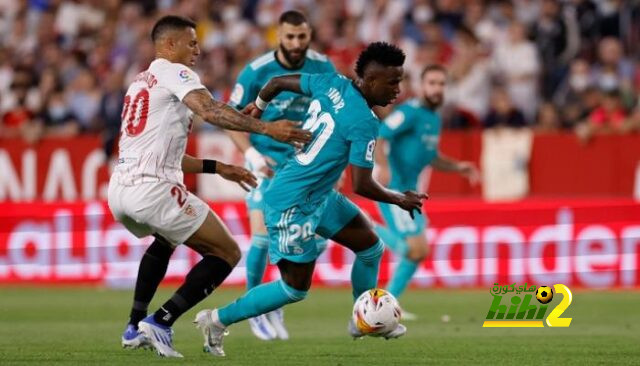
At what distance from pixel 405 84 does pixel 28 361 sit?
10.9 meters

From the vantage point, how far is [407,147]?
14.3 m

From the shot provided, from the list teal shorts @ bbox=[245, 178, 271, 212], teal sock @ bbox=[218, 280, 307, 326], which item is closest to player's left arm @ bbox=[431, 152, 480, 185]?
teal shorts @ bbox=[245, 178, 271, 212]

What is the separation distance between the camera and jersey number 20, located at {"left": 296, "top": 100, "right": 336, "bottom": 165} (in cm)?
962

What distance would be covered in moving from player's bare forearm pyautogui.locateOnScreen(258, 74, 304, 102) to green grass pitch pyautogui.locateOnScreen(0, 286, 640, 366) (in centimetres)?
191

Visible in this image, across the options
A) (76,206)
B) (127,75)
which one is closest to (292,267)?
(76,206)

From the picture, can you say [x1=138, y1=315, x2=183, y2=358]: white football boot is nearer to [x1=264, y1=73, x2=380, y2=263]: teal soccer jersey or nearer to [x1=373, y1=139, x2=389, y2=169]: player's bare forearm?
[x1=264, y1=73, x2=380, y2=263]: teal soccer jersey

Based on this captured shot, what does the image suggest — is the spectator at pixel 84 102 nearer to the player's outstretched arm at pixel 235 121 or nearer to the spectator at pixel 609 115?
the spectator at pixel 609 115

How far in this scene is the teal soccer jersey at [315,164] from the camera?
31.2 feet

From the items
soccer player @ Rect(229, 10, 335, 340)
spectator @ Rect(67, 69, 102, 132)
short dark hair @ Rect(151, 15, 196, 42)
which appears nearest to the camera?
short dark hair @ Rect(151, 15, 196, 42)

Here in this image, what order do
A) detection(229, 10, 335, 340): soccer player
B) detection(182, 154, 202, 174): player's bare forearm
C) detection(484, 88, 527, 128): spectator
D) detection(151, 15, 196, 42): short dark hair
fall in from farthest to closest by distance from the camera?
1. detection(484, 88, 527, 128): spectator
2. detection(229, 10, 335, 340): soccer player
3. detection(182, 154, 202, 174): player's bare forearm
4. detection(151, 15, 196, 42): short dark hair

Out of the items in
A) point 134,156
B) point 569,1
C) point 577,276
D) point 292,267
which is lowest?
point 577,276

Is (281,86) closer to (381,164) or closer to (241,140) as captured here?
(241,140)

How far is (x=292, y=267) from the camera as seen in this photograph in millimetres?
9789

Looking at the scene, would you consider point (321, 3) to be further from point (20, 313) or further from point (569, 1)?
point (20, 313)
